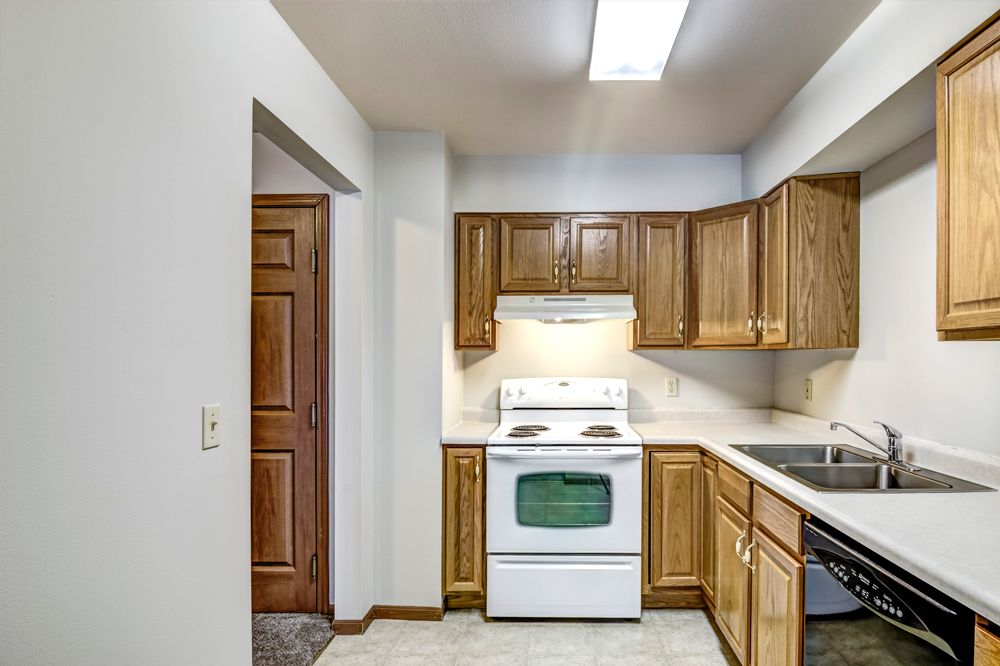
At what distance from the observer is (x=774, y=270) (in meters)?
2.68

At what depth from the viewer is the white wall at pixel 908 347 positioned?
73.0 inches

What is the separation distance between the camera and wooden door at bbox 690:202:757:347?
2.88 meters

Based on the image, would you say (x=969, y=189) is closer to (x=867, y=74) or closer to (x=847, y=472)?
(x=867, y=74)

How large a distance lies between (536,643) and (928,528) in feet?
5.95

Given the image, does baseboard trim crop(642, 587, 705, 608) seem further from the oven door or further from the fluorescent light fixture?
the fluorescent light fixture

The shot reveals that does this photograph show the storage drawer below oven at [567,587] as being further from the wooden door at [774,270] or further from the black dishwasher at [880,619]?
the wooden door at [774,270]

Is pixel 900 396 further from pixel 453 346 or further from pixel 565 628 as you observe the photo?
pixel 453 346

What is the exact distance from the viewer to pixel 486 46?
2072mm

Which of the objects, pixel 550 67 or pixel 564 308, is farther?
pixel 564 308

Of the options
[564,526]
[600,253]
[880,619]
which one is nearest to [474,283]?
Result: [600,253]

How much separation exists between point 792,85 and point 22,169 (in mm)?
2630

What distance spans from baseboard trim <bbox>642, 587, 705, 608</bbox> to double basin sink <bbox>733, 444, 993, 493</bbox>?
2.93 ft

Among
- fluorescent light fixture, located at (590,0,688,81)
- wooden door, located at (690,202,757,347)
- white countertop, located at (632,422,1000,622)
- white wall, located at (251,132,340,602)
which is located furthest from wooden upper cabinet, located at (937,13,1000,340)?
white wall, located at (251,132,340,602)

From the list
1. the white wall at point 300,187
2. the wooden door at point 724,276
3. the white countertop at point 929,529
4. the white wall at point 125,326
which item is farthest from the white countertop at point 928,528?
the white wall at point 300,187
